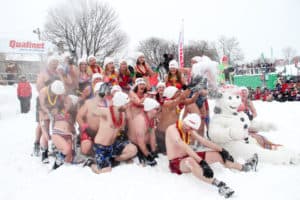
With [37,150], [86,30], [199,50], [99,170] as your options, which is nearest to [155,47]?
[199,50]

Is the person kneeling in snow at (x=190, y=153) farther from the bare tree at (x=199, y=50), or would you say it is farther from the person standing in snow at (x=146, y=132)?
the bare tree at (x=199, y=50)

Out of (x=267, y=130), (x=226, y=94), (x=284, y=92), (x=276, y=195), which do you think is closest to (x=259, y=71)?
(x=284, y=92)

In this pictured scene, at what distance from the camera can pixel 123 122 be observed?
14.0ft

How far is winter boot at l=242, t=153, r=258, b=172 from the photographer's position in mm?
3832

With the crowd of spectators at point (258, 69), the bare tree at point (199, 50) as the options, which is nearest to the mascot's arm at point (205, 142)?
the crowd of spectators at point (258, 69)

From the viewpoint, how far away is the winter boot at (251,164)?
12.6 ft

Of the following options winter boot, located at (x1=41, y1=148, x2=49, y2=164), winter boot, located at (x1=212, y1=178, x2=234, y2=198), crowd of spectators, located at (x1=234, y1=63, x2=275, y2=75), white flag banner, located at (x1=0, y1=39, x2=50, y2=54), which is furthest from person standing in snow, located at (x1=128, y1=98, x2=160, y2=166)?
crowd of spectators, located at (x1=234, y1=63, x2=275, y2=75)

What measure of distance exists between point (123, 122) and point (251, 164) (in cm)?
188

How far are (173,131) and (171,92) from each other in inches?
34.0

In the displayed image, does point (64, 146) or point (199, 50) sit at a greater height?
point (199, 50)

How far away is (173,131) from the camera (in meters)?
3.71

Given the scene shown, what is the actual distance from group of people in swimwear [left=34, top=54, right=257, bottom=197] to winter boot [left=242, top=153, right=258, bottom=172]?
1 centimetres

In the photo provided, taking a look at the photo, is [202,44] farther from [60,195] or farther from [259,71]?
[60,195]

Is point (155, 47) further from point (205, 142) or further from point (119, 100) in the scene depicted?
point (205, 142)
